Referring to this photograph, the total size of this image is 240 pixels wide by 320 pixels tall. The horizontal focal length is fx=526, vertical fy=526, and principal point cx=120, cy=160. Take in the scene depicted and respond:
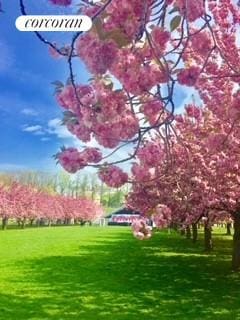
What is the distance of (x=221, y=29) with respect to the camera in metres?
7.60

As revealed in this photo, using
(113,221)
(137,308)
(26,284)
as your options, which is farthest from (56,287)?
(113,221)

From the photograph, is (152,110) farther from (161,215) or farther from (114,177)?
(161,215)

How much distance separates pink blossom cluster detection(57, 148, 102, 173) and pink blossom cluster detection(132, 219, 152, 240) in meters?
2.64

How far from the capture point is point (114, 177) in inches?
169

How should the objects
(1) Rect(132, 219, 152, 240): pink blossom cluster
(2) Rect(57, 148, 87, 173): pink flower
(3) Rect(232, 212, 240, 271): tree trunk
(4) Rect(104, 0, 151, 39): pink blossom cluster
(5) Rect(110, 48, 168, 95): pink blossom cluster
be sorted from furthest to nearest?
1. (3) Rect(232, 212, 240, 271): tree trunk
2. (1) Rect(132, 219, 152, 240): pink blossom cluster
3. (2) Rect(57, 148, 87, 173): pink flower
4. (5) Rect(110, 48, 168, 95): pink blossom cluster
5. (4) Rect(104, 0, 151, 39): pink blossom cluster

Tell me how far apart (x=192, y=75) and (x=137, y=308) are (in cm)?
995

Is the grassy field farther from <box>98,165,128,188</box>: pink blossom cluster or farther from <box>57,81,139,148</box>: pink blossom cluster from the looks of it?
<box>57,81,139,148</box>: pink blossom cluster

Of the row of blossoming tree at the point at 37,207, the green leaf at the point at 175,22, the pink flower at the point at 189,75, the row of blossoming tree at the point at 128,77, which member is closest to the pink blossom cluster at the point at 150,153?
the row of blossoming tree at the point at 128,77

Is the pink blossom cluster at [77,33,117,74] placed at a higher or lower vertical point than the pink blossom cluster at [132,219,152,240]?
higher

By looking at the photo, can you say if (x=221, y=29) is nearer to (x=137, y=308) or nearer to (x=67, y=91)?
(x=67, y=91)

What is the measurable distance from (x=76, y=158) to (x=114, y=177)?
0.74 meters

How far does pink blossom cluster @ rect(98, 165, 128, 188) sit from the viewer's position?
4270mm

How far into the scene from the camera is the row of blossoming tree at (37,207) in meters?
75.6

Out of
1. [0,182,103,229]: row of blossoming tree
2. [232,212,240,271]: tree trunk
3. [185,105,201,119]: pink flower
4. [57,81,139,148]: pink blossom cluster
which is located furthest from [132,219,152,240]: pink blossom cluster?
[0,182,103,229]: row of blossoming tree
